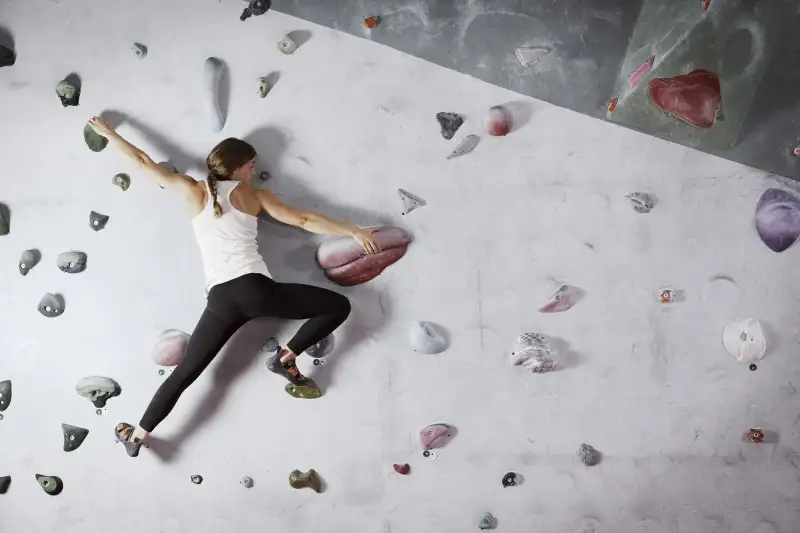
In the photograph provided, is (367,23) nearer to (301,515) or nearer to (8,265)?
(8,265)

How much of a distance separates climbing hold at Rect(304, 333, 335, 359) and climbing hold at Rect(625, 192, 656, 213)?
94 cm

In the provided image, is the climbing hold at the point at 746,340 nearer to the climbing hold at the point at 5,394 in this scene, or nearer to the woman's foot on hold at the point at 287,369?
the woman's foot on hold at the point at 287,369

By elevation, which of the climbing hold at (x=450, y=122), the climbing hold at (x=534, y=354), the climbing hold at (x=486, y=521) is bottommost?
the climbing hold at (x=486, y=521)

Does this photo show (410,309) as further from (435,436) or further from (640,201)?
(640,201)

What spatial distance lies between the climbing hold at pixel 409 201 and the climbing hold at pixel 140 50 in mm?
842

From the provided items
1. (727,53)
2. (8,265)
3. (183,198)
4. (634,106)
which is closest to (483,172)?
(634,106)

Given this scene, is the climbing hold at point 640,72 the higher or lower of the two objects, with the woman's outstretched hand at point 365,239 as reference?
higher

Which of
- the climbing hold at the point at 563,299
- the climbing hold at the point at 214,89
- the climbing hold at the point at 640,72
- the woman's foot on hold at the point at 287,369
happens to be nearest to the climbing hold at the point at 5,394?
the woman's foot on hold at the point at 287,369

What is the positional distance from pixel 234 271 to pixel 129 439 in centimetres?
58

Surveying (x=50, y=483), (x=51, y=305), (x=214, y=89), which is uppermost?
(x=214, y=89)

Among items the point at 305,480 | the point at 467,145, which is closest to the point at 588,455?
the point at 305,480

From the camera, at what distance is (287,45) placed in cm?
208

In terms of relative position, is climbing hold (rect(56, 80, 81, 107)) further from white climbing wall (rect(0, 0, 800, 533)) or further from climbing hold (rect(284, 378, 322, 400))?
climbing hold (rect(284, 378, 322, 400))

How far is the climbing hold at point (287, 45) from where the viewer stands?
2080 mm
